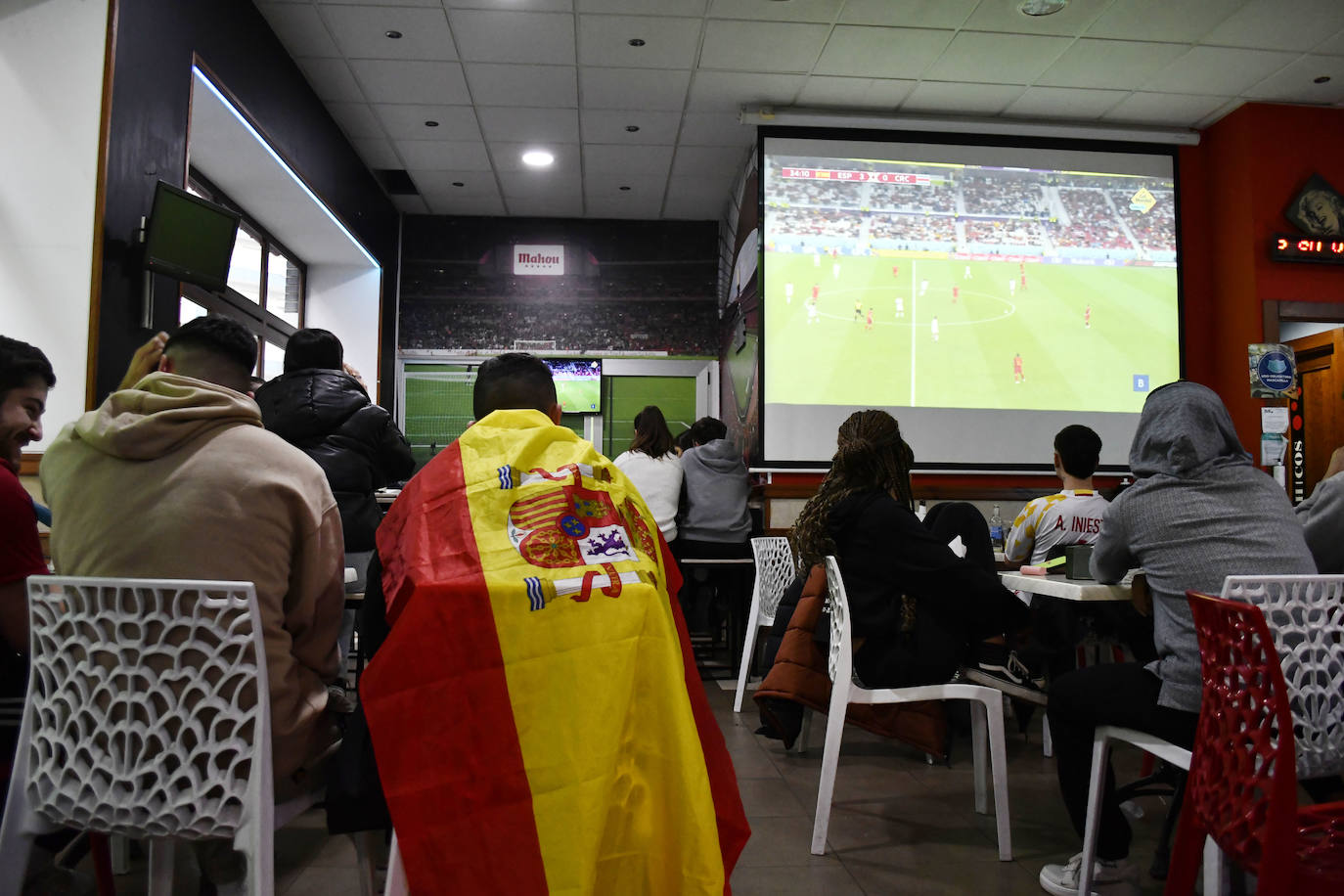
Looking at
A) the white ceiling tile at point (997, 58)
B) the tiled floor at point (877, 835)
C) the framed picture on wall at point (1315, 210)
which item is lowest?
the tiled floor at point (877, 835)

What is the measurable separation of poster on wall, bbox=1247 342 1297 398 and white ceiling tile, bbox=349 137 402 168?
18.3 feet

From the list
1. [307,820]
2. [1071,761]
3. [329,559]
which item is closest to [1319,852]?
[1071,761]

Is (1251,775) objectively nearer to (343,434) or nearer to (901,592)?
(901,592)

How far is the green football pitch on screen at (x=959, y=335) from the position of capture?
5273mm

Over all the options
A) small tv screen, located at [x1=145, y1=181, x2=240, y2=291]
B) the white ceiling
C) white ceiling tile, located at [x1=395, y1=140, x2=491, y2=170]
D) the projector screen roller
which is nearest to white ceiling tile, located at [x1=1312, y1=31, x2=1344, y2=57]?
the white ceiling

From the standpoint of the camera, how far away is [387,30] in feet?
14.5

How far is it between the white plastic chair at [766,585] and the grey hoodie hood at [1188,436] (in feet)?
6.61

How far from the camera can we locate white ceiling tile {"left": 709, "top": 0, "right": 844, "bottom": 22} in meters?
4.18

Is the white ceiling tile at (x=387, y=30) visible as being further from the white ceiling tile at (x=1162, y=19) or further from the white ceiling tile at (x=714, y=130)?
the white ceiling tile at (x=1162, y=19)

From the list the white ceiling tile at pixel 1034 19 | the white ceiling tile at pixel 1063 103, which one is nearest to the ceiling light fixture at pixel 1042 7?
the white ceiling tile at pixel 1034 19

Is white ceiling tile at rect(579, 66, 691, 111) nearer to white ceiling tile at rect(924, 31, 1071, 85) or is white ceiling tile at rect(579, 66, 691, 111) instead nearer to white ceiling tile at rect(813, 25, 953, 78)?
white ceiling tile at rect(813, 25, 953, 78)

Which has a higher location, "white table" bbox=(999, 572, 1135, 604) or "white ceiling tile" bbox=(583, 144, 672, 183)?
"white ceiling tile" bbox=(583, 144, 672, 183)

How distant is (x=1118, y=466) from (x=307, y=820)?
4.93 m

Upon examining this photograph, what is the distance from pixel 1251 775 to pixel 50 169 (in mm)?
3782
